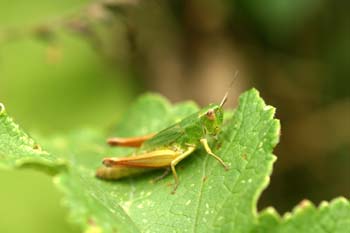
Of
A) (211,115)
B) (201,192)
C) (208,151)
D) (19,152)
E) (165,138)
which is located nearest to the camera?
(19,152)

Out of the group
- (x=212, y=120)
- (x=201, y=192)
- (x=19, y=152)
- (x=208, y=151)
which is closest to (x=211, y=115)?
(x=212, y=120)

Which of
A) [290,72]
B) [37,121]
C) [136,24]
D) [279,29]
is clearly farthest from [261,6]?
[37,121]

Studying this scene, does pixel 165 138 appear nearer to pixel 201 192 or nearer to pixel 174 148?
pixel 174 148

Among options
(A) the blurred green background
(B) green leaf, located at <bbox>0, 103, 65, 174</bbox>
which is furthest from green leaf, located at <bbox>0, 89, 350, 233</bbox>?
(A) the blurred green background

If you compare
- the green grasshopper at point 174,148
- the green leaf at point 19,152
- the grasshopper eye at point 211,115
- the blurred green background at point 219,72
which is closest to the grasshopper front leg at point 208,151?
the green grasshopper at point 174,148

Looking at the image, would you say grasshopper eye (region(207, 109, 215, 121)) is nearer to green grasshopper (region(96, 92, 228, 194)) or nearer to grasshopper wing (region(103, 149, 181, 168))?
green grasshopper (region(96, 92, 228, 194))
